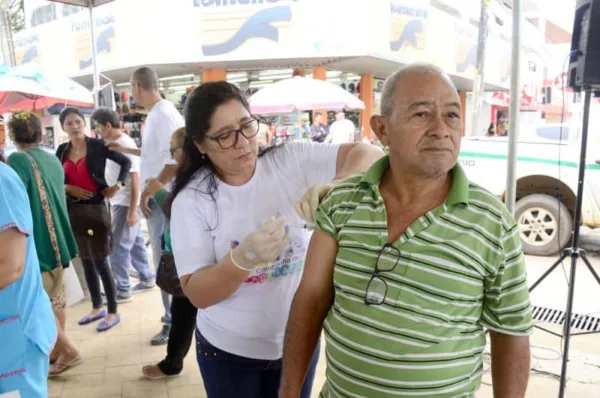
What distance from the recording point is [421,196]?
125 cm

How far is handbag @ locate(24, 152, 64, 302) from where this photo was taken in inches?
108

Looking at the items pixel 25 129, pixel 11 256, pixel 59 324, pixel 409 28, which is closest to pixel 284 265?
pixel 11 256

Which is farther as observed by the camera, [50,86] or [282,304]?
[50,86]

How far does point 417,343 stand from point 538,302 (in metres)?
3.78

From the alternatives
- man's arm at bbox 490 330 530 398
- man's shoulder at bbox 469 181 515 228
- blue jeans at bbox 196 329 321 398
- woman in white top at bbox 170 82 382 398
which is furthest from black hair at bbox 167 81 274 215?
man's arm at bbox 490 330 530 398

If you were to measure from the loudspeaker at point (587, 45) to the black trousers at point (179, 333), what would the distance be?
2588 mm

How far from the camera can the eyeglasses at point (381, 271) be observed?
1172mm

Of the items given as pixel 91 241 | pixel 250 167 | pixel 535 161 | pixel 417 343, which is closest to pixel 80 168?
pixel 91 241

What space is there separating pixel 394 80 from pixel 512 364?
765 millimetres

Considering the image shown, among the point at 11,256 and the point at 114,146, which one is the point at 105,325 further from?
the point at 11,256

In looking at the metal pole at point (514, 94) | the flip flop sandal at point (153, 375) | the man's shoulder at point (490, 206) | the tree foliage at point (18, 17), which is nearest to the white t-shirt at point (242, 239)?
the man's shoulder at point (490, 206)

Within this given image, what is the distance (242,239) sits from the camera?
4.83ft

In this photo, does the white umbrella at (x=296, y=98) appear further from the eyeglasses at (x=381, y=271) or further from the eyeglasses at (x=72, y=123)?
the eyeglasses at (x=381, y=271)

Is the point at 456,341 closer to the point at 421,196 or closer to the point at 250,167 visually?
the point at 421,196
